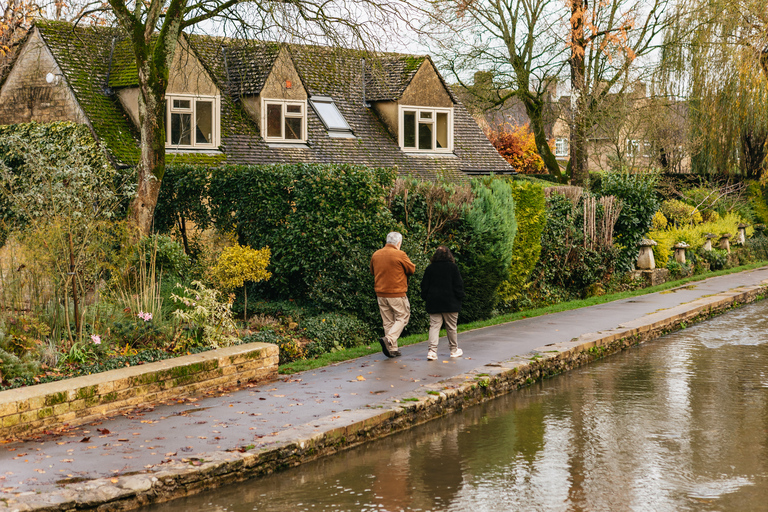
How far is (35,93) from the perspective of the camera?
21562 mm

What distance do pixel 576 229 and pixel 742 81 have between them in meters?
14.3

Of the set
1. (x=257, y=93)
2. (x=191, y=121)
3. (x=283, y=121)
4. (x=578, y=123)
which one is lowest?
(x=191, y=121)

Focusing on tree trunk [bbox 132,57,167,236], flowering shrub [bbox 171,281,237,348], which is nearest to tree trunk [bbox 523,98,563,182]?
tree trunk [bbox 132,57,167,236]

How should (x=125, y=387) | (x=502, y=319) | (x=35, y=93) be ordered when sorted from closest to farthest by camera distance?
(x=125, y=387), (x=502, y=319), (x=35, y=93)

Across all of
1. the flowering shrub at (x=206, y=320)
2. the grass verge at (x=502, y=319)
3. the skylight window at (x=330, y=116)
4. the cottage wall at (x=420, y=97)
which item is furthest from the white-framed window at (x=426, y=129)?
the flowering shrub at (x=206, y=320)

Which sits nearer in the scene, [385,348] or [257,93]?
[385,348]

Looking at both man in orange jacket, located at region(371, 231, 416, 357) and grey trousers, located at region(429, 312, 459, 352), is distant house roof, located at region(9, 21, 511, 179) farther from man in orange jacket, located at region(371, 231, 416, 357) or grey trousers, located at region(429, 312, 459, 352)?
A: grey trousers, located at region(429, 312, 459, 352)

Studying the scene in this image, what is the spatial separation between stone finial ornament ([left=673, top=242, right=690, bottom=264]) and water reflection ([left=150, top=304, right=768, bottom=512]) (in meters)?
14.1

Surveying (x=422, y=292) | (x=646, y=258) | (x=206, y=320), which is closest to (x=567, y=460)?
(x=422, y=292)

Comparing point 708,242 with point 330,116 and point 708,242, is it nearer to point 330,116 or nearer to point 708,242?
point 708,242

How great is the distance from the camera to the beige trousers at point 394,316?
37.4 ft

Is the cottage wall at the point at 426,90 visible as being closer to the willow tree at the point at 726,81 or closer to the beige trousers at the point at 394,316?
the willow tree at the point at 726,81

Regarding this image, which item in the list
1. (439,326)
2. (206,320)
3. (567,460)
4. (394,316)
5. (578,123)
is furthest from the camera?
(578,123)

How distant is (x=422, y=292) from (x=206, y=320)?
3.06 meters
